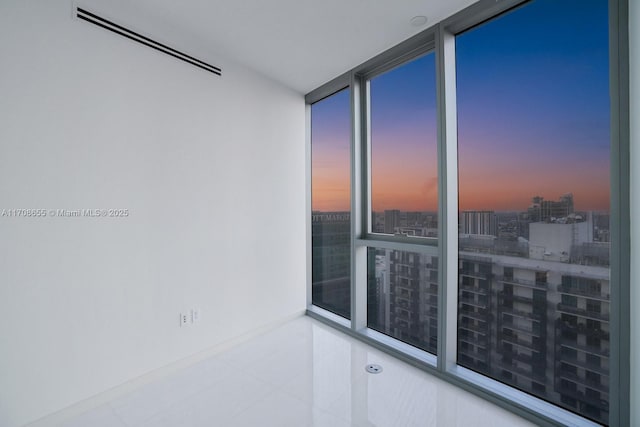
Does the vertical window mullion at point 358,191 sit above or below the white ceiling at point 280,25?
below

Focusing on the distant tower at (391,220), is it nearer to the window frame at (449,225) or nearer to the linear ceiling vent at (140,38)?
the window frame at (449,225)

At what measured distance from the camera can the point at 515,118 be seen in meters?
2.01

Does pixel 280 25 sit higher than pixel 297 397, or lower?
higher

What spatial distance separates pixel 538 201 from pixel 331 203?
6.80 feet

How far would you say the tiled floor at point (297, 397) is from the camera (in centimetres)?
181

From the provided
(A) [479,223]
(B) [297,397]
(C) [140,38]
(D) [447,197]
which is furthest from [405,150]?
(C) [140,38]

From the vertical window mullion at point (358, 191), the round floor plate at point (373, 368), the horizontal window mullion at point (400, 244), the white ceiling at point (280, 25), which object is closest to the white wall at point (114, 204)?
the white ceiling at point (280, 25)

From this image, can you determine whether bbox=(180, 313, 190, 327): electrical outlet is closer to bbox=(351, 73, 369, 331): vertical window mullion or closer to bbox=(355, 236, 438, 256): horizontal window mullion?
bbox=(351, 73, 369, 331): vertical window mullion

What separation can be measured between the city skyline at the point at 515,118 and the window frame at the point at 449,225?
0.11m

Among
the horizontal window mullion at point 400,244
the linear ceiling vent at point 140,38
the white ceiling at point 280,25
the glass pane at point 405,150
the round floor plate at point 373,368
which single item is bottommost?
the round floor plate at point 373,368

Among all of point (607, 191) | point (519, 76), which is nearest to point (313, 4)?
point (519, 76)

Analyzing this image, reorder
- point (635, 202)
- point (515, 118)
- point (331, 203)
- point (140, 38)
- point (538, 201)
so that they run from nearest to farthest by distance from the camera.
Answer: point (635, 202)
point (538, 201)
point (515, 118)
point (140, 38)
point (331, 203)

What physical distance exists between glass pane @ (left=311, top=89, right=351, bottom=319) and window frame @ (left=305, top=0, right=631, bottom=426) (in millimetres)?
107

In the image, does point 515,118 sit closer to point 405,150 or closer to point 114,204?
point 405,150
